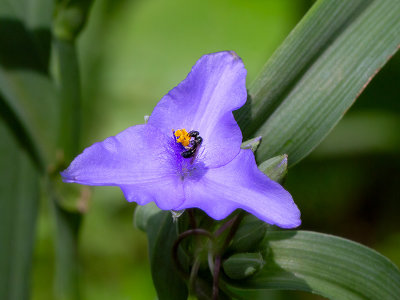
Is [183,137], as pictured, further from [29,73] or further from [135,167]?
[29,73]

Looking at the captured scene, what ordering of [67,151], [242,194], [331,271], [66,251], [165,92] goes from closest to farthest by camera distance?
[242,194] → [331,271] → [67,151] → [66,251] → [165,92]

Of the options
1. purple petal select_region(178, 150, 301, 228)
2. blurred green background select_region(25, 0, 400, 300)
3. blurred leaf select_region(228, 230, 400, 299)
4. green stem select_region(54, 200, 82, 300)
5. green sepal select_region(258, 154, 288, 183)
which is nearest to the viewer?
purple petal select_region(178, 150, 301, 228)

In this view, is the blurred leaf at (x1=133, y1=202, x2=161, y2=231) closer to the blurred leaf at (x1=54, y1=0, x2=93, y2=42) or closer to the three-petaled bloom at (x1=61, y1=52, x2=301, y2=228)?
the three-petaled bloom at (x1=61, y1=52, x2=301, y2=228)

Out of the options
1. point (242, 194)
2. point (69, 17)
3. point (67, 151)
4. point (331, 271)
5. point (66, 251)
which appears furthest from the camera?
point (66, 251)

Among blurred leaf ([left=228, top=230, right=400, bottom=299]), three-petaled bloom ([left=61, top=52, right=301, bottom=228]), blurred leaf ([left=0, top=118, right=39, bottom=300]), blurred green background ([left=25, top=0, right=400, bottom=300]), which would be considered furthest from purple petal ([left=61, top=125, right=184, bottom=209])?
blurred green background ([left=25, top=0, right=400, bottom=300])

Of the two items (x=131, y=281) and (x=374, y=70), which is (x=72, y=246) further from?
(x=374, y=70)

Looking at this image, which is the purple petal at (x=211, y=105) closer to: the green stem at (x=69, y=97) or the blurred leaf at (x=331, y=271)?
the blurred leaf at (x=331, y=271)

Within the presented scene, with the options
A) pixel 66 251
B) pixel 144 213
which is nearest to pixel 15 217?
pixel 66 251
